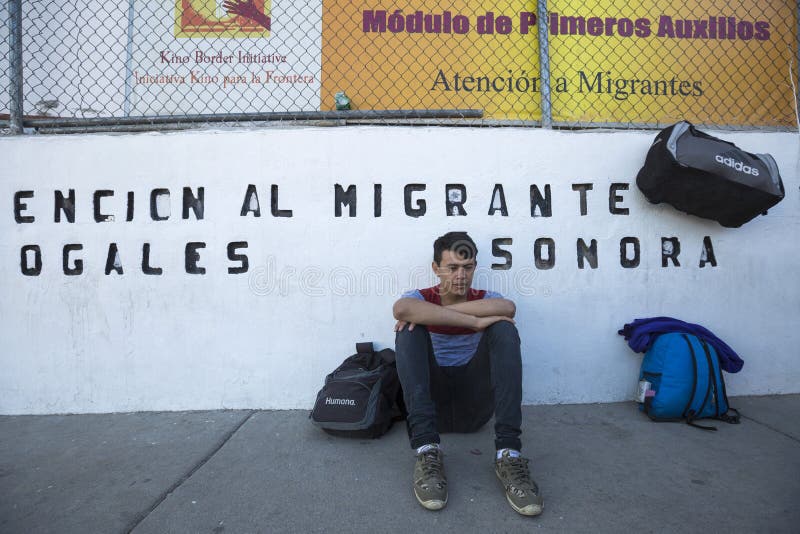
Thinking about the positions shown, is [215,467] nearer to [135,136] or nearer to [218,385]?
[218,385]

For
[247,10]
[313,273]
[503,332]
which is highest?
[247,10]

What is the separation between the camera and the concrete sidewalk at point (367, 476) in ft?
5.25

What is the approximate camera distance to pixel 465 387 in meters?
2.23

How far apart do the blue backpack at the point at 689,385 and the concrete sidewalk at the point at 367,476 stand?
78mm

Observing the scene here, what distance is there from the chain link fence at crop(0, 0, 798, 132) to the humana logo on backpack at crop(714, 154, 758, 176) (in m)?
0.77

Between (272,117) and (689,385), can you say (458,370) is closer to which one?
(689,385)

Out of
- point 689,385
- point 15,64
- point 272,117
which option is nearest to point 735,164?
point 689,385

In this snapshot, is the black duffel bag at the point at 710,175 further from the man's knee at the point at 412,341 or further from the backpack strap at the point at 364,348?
the backpack strap at the point at 364,348

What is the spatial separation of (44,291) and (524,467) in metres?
2.93

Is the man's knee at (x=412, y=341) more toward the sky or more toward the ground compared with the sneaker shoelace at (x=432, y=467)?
more toward the sky

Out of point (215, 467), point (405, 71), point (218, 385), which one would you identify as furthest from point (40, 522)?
point (405, 71)

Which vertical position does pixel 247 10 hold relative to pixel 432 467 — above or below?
above

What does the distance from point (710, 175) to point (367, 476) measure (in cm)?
Result: 242

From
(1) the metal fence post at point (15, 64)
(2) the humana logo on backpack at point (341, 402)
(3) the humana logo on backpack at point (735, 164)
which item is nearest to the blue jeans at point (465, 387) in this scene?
(2) the humana logo on backpack at point (341, 402)
